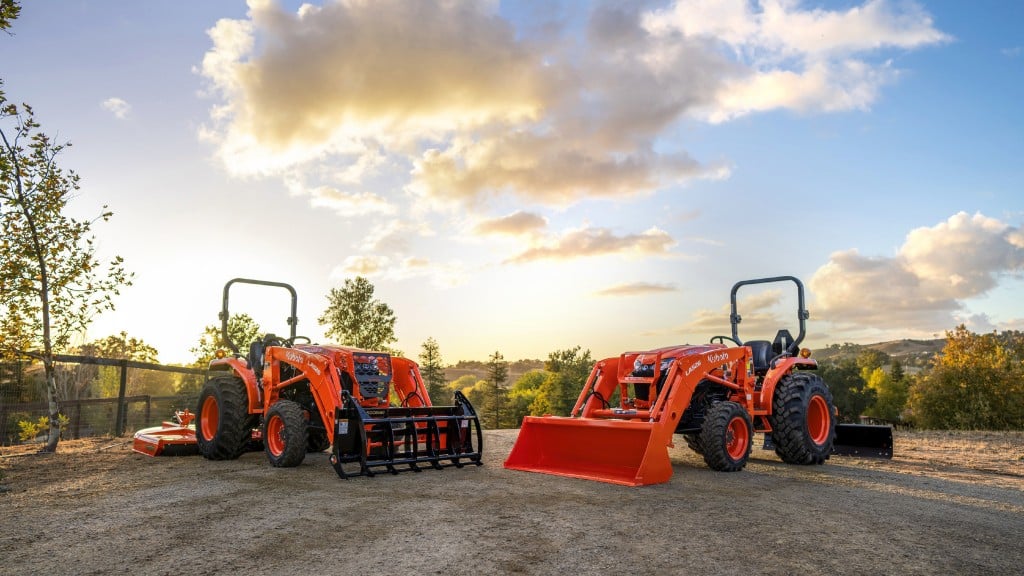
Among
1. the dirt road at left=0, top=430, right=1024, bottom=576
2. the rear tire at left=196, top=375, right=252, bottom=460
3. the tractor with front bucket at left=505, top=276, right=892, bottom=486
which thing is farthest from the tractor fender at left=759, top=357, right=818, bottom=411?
the rear tire at left=196, top=375, right=252, bottom=460

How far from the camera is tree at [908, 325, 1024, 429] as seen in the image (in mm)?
32438

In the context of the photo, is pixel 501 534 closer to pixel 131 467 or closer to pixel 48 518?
pixel 48 518

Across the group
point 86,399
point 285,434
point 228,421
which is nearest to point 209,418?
point 228,421

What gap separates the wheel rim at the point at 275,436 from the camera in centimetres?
809

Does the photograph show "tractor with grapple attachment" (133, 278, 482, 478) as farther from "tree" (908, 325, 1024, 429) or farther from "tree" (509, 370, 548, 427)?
"tree" (509, 370, 548, 427)

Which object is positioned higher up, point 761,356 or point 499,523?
point 761,356

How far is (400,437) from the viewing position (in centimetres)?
795

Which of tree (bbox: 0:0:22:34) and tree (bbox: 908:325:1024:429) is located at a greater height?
tree (bbox: 0:0:22:34)

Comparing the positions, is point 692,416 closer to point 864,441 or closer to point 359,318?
point 864,441

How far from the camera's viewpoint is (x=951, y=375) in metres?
35.2

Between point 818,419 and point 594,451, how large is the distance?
13.2 ft

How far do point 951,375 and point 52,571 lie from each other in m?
40.6

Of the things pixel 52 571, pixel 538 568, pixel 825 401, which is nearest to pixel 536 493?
pixel 538 568

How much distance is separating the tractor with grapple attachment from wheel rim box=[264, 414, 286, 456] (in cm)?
1
